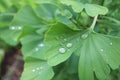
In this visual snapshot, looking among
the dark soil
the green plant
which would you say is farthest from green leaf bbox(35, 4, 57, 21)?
the dark soil

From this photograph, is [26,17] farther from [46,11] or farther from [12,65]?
[12,65]

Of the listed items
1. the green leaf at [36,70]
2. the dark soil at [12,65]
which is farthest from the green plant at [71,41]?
the dark soil at [12,65]

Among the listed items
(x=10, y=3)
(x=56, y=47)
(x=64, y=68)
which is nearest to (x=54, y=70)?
(x=64, y=68)

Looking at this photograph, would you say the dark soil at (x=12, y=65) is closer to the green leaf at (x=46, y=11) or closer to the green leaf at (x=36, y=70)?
the green leaf at (x=46, y=11)

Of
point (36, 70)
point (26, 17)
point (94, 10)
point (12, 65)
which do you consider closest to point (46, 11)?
point (26, 17)

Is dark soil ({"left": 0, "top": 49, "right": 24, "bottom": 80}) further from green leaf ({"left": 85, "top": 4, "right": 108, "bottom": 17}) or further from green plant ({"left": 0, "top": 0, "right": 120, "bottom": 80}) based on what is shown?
green leaf ({"left": 85, "top": 4, "right": 108, "bottom": 17})

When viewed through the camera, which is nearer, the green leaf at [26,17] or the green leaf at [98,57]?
the green leaf at [98,57]

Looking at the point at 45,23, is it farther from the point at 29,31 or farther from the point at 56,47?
the point at 56,47
